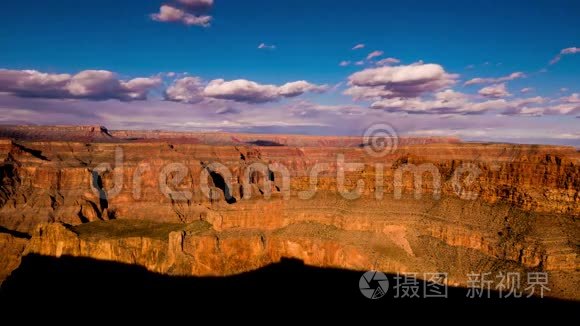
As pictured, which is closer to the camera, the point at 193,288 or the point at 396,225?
the point at 396,225

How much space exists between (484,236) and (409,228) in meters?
8.07

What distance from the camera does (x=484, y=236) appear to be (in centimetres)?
4291

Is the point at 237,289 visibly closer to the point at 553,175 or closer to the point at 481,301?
the point at 481,301

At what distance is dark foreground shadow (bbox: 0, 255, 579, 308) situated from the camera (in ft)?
138

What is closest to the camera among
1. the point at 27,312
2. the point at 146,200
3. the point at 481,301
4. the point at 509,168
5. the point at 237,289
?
the point at 481,301

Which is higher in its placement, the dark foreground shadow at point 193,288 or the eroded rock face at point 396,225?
the eroded rock face at point 396,225

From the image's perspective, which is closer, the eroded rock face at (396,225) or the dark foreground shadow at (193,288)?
the eroded rock face at (396,225)

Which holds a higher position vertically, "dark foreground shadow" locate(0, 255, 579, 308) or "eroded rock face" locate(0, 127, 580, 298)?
"eroded rock face" locate(0, 127, 580, 298)

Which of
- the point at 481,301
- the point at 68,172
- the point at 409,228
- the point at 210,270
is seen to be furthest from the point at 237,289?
the point at 68,172

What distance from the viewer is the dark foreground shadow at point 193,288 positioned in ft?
138

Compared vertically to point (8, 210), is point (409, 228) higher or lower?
higher

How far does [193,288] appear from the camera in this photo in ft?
174

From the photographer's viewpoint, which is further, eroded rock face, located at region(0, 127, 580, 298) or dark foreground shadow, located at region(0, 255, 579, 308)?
dark foreground shadow, located at region(0, 255, 579, 308)

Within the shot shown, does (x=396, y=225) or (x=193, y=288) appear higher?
(x=396, y=225)
